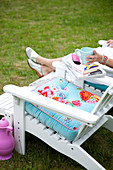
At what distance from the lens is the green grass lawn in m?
2.30

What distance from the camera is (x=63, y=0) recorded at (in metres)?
9.86

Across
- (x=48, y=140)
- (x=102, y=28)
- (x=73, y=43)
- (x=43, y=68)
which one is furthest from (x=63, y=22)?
(x=48, y=140)

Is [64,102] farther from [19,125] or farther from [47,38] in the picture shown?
[47,38]

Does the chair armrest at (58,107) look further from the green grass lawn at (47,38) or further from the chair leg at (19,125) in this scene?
the green grass lawn at (47,38)

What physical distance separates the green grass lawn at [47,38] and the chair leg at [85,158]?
267 millimetres

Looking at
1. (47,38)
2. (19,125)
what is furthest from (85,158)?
(47,38)

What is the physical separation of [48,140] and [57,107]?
0.48 m

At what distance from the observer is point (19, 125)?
7.14 feet

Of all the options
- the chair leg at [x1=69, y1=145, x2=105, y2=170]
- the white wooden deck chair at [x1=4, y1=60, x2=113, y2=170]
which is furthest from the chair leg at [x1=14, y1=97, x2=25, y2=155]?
the chair leg at [x1=69, y1=145, x2=105, y2=170]

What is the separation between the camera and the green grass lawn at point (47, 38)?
2.30m

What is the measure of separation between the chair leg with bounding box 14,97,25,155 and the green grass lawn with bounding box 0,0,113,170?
9 centimetres

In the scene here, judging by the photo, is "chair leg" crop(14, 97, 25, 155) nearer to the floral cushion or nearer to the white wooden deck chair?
the white wooden deck chair

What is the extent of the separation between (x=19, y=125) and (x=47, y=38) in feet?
12.6

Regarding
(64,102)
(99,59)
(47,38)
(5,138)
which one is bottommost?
(47,38)
